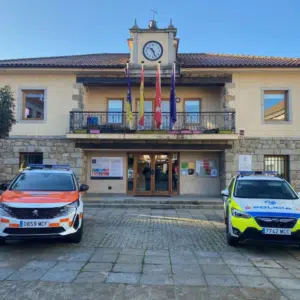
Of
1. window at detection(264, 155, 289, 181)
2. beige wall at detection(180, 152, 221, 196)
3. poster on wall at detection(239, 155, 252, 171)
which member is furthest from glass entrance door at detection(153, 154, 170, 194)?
window at detection(264, 155, 289, 181)

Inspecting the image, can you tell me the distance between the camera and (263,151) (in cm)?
1405

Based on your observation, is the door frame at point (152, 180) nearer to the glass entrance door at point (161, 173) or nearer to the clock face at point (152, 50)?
the glass entrance door at point (161, 173)

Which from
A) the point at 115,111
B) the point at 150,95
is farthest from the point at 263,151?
the point at 115,111

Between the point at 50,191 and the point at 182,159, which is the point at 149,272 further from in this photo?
the point at 182,159

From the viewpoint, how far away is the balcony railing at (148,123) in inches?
544

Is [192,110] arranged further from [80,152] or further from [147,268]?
[147,268]

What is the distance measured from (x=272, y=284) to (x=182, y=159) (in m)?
10.8

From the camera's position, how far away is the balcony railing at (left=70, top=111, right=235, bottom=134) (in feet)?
45.4

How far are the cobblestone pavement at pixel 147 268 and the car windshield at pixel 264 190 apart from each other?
1.20m

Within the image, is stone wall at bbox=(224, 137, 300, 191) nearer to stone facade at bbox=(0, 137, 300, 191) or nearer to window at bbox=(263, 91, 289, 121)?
stone facade at bbox=(0, 137, 300, 191)

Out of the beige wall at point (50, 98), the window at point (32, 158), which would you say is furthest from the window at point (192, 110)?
the window at point (32, 158)

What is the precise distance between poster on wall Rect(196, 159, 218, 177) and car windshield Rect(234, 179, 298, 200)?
7.50m

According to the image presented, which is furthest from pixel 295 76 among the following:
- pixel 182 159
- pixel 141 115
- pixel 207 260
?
pixel 207 260

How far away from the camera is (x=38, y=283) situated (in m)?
4.52
